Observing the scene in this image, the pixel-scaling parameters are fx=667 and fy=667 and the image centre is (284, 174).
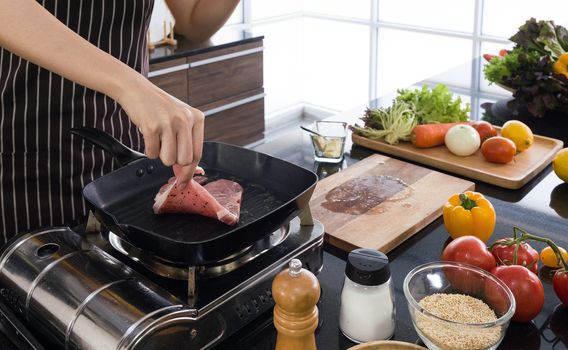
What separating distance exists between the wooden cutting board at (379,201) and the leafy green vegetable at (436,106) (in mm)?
264

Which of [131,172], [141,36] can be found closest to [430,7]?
[141,36]

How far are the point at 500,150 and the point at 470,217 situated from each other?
0.53m

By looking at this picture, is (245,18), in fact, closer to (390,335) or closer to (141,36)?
(141,36)

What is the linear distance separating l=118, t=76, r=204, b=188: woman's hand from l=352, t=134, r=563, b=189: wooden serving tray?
3.59ft

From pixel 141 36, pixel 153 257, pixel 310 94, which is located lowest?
pixel 310 94

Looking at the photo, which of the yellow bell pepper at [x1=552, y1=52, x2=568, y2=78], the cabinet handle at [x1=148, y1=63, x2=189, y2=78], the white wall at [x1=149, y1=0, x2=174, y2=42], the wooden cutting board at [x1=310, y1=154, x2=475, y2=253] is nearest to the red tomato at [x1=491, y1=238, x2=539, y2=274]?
the wooden cutting board at [x1=310, y1=154, x2=475, y2=253]

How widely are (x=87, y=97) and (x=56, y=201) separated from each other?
0.27 metres

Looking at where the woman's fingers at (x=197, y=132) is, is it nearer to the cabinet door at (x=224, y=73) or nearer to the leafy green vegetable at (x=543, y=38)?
the leafy green vegetable at (x=543, y=38)

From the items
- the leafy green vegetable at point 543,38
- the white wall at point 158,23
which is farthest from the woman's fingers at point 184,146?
the white wall at point 158,23

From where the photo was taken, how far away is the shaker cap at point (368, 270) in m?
1.10

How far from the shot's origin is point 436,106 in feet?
7.13

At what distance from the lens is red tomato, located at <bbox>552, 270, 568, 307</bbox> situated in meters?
1.23

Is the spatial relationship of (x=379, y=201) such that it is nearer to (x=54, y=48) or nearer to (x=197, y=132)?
(x=197, y=132)

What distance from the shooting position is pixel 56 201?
1.68 m
